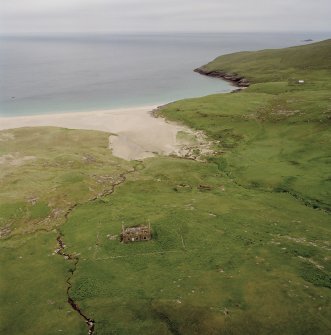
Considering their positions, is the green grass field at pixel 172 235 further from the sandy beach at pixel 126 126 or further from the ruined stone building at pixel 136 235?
the sandy beach at pixel 126 126

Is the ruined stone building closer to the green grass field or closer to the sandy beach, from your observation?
the green grass field

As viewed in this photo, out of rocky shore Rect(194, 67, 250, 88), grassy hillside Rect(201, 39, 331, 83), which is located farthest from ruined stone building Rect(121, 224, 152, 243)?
rocky shore Rect(194, 67, 250, 88)

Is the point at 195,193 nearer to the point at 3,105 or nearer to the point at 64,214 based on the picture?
the point at 64,214

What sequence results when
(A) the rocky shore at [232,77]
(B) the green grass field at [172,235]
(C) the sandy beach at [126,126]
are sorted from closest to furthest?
(B) the green grass field at [172,235] → (C) the sandy beach at [126,126] → (A) the rocky shore at [232,77]

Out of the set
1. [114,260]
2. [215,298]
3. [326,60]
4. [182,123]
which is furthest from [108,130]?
[326,60]

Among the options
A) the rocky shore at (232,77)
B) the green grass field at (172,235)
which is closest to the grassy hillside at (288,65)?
the rocky shore at (232,77)
